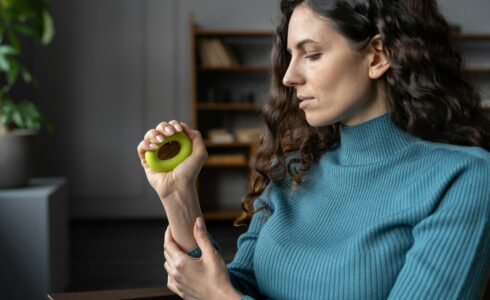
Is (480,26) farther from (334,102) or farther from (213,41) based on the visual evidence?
(334,102)

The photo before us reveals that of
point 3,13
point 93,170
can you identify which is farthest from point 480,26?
point 3,13

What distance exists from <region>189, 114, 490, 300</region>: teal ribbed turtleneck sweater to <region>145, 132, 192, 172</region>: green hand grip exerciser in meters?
0.23

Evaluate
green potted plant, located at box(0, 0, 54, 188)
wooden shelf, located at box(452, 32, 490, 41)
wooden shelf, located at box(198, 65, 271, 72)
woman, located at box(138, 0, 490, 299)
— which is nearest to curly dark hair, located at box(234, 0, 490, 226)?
woman, located at box(138, 0, 490, 299)

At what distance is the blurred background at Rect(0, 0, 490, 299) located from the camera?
4871mm

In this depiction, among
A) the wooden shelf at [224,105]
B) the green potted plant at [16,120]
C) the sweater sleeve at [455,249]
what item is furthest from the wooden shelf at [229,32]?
the sweater sleeve at [455,249]

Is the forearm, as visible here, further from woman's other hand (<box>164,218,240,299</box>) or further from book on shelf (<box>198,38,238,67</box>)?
book on shelf (<box>198,38,238,67</box>)

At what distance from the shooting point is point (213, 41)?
477 cm

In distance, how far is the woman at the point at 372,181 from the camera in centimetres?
102

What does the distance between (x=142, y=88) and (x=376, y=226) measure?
163 inches

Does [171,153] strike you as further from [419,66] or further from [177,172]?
[419,66]

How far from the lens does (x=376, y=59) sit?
1.20m

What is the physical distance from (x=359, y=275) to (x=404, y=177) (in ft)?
0.67

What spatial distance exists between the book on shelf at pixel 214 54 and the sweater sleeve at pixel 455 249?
382cm

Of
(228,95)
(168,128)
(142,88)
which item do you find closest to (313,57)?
(168,128)
